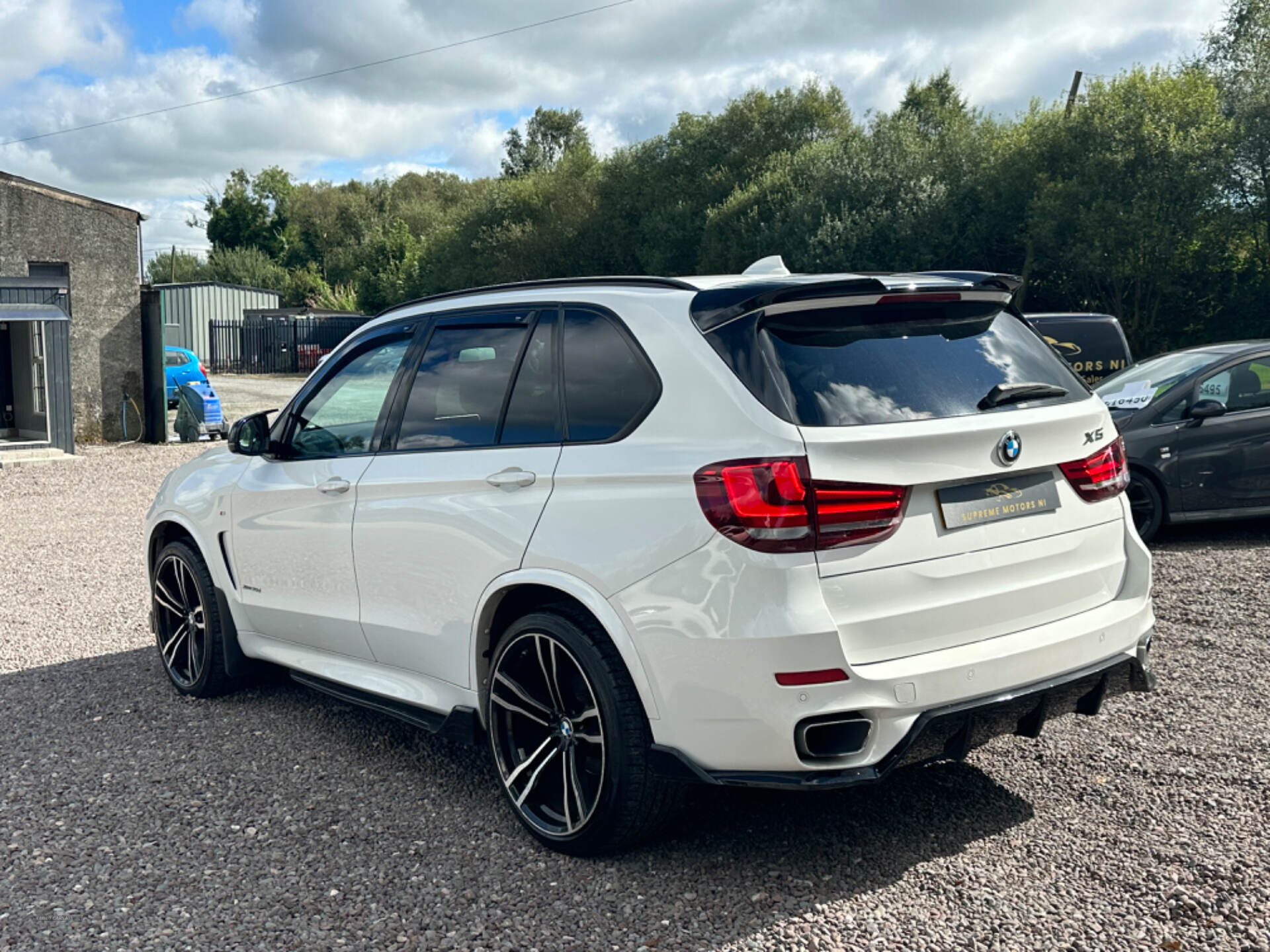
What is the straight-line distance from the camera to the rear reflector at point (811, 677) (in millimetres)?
2986

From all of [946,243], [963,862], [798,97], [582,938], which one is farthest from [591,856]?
[798,97]

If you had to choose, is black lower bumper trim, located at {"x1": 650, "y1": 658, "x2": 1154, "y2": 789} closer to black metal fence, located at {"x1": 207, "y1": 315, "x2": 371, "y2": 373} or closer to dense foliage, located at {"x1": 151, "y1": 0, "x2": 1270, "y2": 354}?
dense foliage, located at {"x1": 151, "y1": 0, "x2": 1270, "y2": 354}

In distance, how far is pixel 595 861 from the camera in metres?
3.58

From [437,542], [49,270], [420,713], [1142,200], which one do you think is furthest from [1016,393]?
[1142,200]

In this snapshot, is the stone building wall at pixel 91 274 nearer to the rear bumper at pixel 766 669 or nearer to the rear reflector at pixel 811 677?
the rear bumper at pixel 766 669

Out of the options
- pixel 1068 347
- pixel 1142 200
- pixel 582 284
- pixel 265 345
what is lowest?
pixel 582 284

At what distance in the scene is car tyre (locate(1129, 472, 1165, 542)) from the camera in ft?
28.6

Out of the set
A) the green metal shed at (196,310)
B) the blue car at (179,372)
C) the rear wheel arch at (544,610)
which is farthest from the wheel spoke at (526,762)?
the green metal shed at (196,310)

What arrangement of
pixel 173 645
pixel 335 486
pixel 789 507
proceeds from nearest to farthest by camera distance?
pixel 789 507 → pixel 335 486 → pixel 173 645

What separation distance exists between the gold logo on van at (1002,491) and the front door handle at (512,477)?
53.6 inches

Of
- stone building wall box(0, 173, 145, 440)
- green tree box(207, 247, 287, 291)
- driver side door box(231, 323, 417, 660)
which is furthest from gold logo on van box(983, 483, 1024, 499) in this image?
green tree box(207, 247, 287, 291)

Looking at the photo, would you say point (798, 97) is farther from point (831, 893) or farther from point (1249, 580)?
point (831, 893)

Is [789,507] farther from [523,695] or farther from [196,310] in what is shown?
[196,310]

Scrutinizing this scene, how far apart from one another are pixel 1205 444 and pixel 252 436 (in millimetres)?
6964
